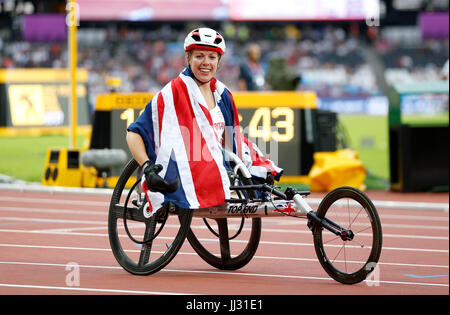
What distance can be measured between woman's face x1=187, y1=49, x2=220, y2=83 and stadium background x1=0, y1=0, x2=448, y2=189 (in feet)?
136

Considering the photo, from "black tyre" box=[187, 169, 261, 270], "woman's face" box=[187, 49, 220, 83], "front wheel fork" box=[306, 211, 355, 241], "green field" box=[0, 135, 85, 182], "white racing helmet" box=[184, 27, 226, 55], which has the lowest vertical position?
"black tyre" box=[187, 169, 261, 270]

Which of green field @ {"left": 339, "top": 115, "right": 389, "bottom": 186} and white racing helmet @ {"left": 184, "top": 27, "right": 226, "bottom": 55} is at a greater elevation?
white racing helmet @ {"left": 184, "top": 27, "right": 226, "bottom": 55}

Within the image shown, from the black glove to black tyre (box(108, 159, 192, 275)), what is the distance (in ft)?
0.68

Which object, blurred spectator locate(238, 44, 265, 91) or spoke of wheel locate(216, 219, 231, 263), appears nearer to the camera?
spoke of wheel locate(216, 219, 231, 263)

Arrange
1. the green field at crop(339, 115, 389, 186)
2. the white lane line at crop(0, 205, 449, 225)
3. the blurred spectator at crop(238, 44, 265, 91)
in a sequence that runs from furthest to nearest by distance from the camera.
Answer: the green field at crop(339, 115, 389, 186) → the blurred spectator at crop(238, 44, 265, 91) → the white lane line at crop(0, 205, 449, 225)

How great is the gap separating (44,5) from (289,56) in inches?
539

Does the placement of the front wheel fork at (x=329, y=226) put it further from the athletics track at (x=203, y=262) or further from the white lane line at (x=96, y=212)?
the white lane line at (x=96, y=212)

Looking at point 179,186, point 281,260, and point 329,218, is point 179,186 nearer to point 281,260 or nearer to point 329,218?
point 329,218

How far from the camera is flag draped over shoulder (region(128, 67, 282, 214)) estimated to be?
661cm

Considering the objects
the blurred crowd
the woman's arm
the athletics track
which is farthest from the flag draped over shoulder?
the blurred crowd

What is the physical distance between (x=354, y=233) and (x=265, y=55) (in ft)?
164

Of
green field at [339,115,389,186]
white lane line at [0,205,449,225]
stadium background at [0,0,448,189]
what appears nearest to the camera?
white lane line at [0,205,449,225]

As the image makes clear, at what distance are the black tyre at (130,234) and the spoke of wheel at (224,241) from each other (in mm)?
418

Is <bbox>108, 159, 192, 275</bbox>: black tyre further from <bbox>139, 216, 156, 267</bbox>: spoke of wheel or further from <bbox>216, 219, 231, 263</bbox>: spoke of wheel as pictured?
<bbox>216, 219, 231, 263</bbox>: spoke of wheel
